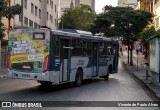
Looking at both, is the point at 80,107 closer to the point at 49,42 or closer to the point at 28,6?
the point at 49,42

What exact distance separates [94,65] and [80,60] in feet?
8.92

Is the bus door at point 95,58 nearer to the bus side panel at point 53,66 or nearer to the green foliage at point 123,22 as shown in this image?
the bus side panel at point 53,66

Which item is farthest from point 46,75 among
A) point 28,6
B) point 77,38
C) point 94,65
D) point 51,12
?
point 51,12

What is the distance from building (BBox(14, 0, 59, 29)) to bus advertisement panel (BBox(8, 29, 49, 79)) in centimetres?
2629

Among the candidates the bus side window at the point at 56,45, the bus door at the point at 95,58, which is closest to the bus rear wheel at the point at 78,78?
the bus door at the point at 95,58

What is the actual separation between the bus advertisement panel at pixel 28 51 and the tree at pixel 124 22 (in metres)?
28.9

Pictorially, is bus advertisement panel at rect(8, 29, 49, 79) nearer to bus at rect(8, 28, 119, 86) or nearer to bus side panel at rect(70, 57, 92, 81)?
bus at rect(8, 28, 119, 86)

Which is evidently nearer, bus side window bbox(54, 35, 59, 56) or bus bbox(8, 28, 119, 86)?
bus bbox(8, 28, 119, 86)

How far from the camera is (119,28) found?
45844 millimetres

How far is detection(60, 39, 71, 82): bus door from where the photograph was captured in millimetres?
17750

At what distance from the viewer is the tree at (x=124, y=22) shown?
4528 centimetres

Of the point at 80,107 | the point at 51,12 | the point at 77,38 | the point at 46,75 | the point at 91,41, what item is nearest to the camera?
the point at 80,107

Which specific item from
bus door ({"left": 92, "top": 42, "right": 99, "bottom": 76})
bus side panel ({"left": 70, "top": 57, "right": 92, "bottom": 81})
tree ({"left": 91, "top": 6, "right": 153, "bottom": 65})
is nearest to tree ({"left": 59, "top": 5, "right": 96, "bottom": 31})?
tree ({"left": 91, "top": 6, "right": 153, "bottom": 65})

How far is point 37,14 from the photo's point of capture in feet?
197
